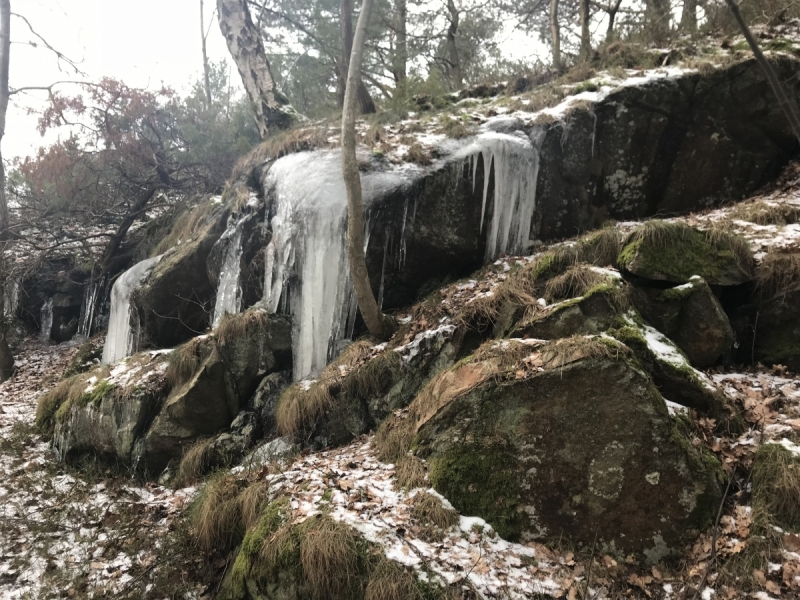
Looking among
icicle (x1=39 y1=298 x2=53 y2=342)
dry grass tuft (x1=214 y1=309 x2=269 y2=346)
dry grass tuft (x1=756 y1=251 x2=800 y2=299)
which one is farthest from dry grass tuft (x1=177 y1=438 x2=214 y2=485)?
icicle (x1=39 y1=298 x2=53 y2=342)

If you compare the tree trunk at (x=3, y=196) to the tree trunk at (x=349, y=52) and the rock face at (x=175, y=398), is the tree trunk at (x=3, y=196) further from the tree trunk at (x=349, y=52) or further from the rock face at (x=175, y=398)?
the tree trunk at (x=349, y=52)

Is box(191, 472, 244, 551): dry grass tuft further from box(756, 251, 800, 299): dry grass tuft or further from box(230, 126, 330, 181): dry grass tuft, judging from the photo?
box(230, 126, 330, 181): dry grass tuft

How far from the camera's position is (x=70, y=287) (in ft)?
40.9

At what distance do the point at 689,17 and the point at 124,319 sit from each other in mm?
12902

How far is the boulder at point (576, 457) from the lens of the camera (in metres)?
3.47

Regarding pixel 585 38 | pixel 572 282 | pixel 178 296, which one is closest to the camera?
pixel 572 282

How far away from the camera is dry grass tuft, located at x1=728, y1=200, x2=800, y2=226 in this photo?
6155 millimetres

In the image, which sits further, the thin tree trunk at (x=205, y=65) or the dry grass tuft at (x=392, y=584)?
the thin tree trunk at (x=205, y=65)

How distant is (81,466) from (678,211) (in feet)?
32.6

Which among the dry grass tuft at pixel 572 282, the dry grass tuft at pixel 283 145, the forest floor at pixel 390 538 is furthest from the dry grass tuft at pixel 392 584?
the dry grass tuft at pixel 283 145

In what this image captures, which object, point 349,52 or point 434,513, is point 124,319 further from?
point 434,513

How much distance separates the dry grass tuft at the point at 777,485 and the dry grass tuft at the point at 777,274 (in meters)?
2.41

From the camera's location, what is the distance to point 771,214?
6246mm

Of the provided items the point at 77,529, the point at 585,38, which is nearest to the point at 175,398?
the point at 77,529
